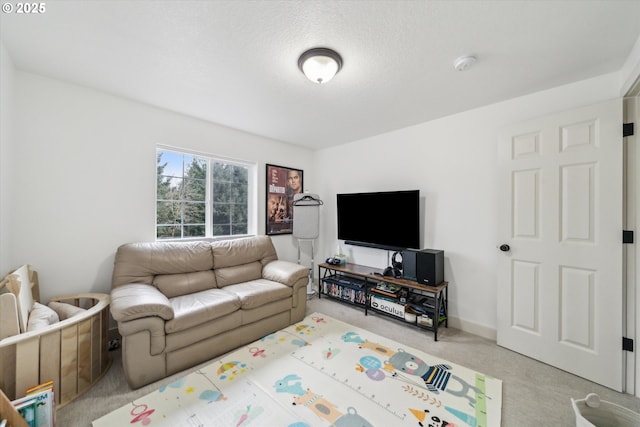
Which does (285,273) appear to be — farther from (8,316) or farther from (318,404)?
(8,316)

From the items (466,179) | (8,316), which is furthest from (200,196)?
(466,179)

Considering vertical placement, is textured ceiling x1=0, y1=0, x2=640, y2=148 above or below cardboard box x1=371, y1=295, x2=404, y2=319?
above

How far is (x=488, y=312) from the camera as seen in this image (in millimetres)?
2469

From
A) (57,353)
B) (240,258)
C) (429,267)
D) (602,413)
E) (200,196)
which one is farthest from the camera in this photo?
(200,196)

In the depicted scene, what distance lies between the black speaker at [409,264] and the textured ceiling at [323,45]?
1631 millimetres

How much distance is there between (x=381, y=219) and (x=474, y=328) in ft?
5.13

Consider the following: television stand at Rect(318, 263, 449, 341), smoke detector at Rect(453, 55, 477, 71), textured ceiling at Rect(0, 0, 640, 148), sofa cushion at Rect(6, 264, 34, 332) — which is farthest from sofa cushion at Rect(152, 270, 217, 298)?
smoke detector at Rect(453, 55, 477, 71)

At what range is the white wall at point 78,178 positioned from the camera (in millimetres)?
1969

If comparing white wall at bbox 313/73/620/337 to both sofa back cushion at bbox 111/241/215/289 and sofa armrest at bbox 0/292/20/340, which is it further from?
sofa armrest at bbox 0/292/20/340

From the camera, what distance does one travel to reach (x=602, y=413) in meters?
1.31

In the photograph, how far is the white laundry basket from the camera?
1.26 m

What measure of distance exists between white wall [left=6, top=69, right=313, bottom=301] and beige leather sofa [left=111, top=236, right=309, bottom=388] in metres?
0.33

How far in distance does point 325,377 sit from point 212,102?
280 centimetres

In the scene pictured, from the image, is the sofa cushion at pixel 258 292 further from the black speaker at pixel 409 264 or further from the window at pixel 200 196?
the black speaker at pixel 409 264
